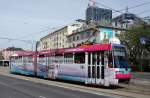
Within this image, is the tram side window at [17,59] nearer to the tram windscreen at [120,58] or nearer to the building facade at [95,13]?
the building facade at [95,13]

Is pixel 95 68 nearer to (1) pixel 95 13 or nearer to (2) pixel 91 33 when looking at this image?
(1) pixel 95 13

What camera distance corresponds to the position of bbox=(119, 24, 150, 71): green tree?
69438 mm

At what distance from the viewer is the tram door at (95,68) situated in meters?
24.5

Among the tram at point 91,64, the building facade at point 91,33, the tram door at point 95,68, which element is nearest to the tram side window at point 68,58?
the tram at point 91,64

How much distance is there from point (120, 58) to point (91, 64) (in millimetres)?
2303

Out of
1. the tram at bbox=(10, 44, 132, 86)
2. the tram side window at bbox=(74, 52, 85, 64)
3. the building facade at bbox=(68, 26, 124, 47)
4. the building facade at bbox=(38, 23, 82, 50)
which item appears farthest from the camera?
the building facade at bbox=(38, 23, 82, 50)

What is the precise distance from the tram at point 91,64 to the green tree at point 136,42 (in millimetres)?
37421

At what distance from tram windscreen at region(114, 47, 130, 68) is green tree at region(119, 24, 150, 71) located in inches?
1758

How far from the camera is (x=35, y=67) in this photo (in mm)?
39781

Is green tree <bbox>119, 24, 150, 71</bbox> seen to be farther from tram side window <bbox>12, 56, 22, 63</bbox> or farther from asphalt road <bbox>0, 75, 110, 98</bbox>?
asphalt road <bbox>0, 75, 110, 98</bbox>

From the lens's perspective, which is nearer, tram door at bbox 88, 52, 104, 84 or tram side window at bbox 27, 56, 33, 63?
tram door at bbox 88, 52, 104, 84

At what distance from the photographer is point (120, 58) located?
24359 mm


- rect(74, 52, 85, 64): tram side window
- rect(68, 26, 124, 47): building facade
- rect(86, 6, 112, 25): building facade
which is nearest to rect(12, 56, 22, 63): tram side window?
Answer: rect(86, 6, 112, 25): building facade

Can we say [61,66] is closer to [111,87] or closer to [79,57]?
[79,57]
